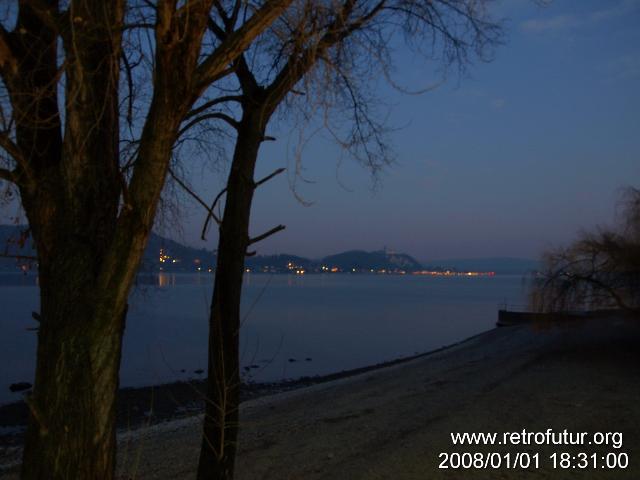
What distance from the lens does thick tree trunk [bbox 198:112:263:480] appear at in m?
4.67

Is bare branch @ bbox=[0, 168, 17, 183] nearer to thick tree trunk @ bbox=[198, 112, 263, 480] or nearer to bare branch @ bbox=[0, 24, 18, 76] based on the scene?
bare branch @ bbox=[0, 24, 18, 76]

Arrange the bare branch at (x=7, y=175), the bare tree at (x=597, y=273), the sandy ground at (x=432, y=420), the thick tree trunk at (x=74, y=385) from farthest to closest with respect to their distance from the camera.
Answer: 1. the bare tree at (x=597, y=273)
2. the sandy ground at (x=432, y=420)
3. the bare branch at (x=7, y=175)
4. the thick tree trunk at (x=74, y=385)

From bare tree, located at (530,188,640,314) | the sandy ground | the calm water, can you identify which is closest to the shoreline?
the calm water

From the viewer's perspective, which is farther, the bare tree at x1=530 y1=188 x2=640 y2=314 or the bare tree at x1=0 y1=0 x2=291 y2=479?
the bare tree at x1=530 y1=188 x2=640 y2=314

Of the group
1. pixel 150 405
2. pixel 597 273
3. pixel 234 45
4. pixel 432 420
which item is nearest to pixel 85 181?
pixel 234 45

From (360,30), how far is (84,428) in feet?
12.0

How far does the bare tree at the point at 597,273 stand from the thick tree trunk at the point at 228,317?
1657cm

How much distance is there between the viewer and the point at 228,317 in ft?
15.5

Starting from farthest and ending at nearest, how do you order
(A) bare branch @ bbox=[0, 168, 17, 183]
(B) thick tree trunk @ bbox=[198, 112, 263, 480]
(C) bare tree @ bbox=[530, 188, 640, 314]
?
(C) bare tree @ bbox=[530, 188, 640, 314], (B) thick tree trunk @ bbox=[198, 112, 263, 480], (A) bare branch @ bbox=[0, 168, 17, 183]

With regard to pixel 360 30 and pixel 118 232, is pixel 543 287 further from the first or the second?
pixel 118 232

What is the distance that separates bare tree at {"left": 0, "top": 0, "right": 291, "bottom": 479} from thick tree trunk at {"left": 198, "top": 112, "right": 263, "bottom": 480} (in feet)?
4.12

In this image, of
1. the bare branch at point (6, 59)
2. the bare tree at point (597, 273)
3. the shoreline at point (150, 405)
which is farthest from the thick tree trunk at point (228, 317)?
the bare tree at point (597, 273)

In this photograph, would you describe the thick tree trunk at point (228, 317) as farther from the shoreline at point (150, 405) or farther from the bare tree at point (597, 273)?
the bare tree at point (597, 273)

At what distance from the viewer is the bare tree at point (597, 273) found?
18.5m
